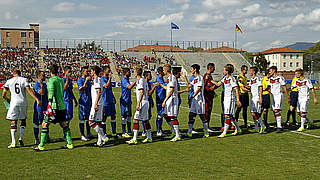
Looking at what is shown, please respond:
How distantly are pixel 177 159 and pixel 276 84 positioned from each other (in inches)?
205

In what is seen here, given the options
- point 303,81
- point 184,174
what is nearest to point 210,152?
point 184,174

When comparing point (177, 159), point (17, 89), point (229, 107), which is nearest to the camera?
point (177, 159)

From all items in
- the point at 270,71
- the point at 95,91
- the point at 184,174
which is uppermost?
the point at 270,71

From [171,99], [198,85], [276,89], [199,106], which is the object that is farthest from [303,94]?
[171,99]

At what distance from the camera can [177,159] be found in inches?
272

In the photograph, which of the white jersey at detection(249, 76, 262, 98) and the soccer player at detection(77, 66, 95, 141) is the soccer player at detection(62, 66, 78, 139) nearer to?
the soccer player at detection(77, 66, 95, 141)

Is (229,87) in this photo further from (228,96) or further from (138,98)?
(138,98)

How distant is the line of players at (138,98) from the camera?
8.09m

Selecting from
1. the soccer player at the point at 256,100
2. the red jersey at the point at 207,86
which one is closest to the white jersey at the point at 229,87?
the red jersey at the point at 207,86

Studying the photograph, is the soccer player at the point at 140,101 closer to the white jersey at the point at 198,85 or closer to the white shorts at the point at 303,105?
the white jersey at the point at 198,85

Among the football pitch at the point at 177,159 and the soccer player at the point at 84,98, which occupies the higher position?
the soccer player at the point at 84,98

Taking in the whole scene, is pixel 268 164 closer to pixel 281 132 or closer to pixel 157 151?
pixel 157 151

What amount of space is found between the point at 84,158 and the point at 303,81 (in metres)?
7.86

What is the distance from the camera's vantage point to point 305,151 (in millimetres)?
7492
